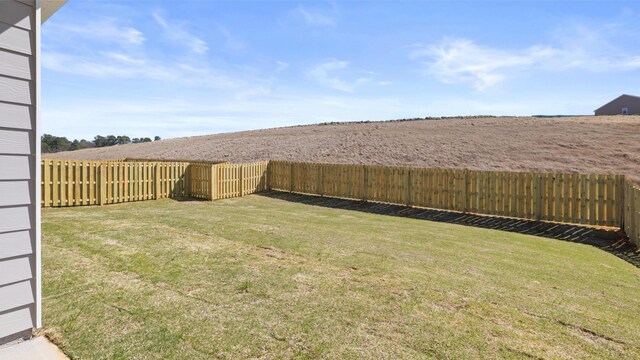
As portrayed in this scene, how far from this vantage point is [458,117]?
201 feet

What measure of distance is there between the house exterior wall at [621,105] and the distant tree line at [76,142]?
104783 millimetres

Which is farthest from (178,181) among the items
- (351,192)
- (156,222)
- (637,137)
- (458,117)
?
(458,117)

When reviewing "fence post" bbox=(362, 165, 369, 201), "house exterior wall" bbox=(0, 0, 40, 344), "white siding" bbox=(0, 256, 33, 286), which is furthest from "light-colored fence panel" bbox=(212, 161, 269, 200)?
"white siding" bbox=(0, 256, 33, 286)

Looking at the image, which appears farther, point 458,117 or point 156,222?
point 458,117

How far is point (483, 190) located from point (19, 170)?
Answer: 42.9ft

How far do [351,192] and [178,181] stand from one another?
8.00m

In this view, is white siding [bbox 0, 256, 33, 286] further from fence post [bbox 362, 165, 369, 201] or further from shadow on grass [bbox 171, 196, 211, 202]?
fence post [bbox 362, 165, 369, 201]

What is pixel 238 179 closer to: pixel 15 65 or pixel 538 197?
pixel 538 197

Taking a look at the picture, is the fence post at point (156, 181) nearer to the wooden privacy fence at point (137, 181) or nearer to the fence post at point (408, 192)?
the wooden privacy fence at point (137, 181)

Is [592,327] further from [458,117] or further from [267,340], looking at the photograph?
[458,117]

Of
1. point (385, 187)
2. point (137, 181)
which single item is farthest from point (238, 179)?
point (385, 187)

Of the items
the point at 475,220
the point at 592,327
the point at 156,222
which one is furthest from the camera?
the point at 475,220

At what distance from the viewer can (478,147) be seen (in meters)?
34.7

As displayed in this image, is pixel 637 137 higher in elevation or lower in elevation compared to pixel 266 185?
higher
